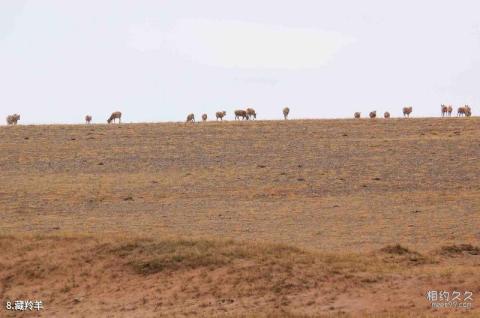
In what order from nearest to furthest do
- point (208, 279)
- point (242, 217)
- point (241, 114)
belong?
1. point (208, 279)
2. point (242, 217)
3. point (241, 114)

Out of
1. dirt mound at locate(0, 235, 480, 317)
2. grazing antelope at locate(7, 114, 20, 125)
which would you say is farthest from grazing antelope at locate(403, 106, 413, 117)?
dirt mound at locate(0, 235, 480, 317)

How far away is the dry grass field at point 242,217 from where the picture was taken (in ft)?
80.9

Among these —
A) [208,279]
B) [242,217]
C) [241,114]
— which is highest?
[241,114]

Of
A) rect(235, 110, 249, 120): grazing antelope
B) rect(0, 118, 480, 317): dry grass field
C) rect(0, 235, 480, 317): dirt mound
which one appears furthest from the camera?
rect(235, 110, 249, 120): grazing antelope

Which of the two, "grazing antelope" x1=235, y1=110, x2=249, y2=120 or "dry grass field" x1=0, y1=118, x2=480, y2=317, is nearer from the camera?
"dry grass field" x1=0, y1=118, x2=480, y2=317

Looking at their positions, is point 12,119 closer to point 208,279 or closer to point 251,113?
point 251,113

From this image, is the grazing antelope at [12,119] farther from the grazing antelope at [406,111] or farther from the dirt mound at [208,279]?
the dirt mound at [208,279]

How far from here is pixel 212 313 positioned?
23.4 meters

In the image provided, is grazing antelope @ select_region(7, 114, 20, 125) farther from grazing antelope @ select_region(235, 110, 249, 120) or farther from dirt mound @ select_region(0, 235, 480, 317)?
dirt mound @ select_region(0, 235, 480, 317)

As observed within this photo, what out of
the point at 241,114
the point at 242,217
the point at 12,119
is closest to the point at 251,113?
the point at 241,114

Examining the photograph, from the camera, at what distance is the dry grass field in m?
24.7

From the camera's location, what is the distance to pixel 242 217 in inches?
1435

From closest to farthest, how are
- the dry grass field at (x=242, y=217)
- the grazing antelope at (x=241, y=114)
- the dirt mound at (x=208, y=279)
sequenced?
the dirt mound at (x=208, y=279) → the dry grass field at (x=242, y=217) → the grazing antelope at (x=241, y=114)


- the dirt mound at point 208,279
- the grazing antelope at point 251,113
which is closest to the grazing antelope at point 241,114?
the grazing antelope at point 251,113
